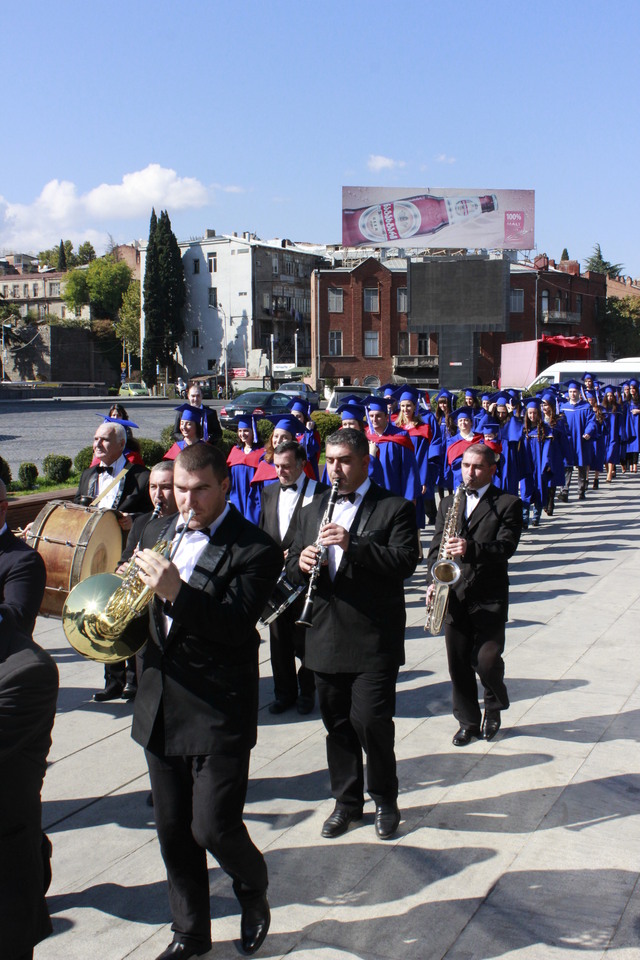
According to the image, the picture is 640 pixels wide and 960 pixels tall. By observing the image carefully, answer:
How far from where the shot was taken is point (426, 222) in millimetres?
63344

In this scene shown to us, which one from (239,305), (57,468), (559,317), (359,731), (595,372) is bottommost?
(359,731)

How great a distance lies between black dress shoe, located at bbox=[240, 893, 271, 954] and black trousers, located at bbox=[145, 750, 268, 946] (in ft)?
0.15

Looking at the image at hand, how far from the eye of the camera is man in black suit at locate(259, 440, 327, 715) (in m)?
6.54

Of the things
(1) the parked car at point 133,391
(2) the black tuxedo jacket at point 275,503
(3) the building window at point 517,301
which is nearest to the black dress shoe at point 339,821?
(2) the black tuxedo jacket at point 275,503

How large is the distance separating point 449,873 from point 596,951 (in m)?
0.79

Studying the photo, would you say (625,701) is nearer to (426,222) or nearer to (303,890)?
(303,890)

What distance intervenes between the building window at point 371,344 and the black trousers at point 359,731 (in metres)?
64.2

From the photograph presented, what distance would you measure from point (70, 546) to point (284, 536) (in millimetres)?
1519

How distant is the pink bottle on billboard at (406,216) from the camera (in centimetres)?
6291

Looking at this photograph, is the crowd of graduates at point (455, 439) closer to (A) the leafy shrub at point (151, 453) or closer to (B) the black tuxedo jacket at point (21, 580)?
(A) the leafy shrub at point (151, 453)

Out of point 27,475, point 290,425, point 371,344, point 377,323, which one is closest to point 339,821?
point 290,425

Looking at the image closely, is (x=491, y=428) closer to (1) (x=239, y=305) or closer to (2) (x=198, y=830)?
(2) (x=198, y=830)

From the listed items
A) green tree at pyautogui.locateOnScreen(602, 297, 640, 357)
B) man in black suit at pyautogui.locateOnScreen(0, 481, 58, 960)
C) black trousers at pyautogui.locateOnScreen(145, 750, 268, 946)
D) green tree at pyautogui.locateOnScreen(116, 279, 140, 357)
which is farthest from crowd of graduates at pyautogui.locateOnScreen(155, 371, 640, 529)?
green tree at pyautogui.locateOnScreen(116, 279, 140, 357)

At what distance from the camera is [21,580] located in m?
4.05
